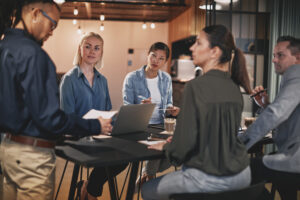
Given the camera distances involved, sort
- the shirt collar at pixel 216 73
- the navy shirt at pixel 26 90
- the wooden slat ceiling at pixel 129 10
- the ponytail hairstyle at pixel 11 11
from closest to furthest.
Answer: the navy shirt at pixel 26 90
the ponytail hairstyle at pixel 11 11
the shirt collar at pixel 216 73
the wooden slat ceiling at pixel 129 10

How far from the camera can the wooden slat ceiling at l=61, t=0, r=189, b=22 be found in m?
7.65

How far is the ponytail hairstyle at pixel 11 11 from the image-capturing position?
1.56 metres

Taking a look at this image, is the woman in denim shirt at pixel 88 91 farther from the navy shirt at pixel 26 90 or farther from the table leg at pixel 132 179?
the navy shirt at pixel 26 90

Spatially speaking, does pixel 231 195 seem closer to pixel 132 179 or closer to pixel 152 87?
pixel 132 179

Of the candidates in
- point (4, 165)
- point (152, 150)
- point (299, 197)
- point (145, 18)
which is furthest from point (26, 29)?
point (145, 18)

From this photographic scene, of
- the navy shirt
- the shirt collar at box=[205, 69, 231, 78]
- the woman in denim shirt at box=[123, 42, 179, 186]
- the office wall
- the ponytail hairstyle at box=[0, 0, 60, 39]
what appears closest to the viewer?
the navy shirt

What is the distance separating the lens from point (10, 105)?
146 centimetres

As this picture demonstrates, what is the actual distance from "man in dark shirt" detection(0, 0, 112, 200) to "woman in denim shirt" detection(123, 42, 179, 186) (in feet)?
5.29

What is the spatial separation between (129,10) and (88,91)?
6639 mm

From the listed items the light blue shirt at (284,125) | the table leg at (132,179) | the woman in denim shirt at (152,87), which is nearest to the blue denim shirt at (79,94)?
the woman in denim shirt at (152,87)

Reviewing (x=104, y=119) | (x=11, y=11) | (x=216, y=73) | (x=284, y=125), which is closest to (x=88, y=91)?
(x=104, y=119)

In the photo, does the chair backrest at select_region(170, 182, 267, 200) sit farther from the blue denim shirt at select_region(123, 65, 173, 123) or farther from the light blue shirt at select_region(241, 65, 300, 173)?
the blue denim shirt at select_region(123, 65, 173, 123)

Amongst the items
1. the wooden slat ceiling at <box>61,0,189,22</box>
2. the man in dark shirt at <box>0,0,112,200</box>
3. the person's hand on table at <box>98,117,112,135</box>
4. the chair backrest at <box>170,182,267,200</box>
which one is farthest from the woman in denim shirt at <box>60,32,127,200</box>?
the wooden slat ceiling at <box>61,0,189,22</box>

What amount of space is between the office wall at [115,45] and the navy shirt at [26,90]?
905 cm
